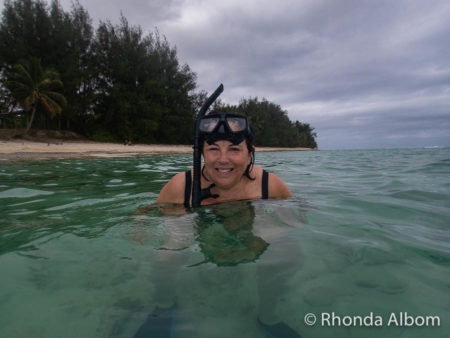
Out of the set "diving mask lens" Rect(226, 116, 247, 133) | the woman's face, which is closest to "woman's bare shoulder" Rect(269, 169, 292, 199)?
the woman's face

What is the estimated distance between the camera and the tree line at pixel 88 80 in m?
24.4

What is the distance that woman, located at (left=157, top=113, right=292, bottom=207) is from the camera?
2961mm

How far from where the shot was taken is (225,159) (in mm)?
2908

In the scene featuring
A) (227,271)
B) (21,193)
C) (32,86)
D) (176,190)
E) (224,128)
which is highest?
→ (32,86)

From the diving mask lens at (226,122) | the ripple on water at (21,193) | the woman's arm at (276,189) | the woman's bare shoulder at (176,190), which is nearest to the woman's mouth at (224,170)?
the diving mask lens at (226,122)

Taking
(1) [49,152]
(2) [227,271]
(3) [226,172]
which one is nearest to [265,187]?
(3) [226,172]

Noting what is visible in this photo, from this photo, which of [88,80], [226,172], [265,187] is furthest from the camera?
[88,80]

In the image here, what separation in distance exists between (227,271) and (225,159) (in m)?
1.42

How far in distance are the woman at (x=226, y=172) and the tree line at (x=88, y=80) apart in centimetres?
2533

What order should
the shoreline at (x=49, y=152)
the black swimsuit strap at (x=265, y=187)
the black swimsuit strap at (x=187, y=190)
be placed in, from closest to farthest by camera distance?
1. the black swimsuit strap at (x=187, y=190)
2. the black swimsuit strap at (x=265, y=187)
3. the shoreline at (x=49, y=152)

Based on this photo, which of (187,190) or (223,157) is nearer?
(223,157)

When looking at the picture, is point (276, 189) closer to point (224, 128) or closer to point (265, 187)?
point (265, 187)

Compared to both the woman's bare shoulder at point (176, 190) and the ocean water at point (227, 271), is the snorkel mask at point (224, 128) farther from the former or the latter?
the ocean water at point (227, 271)

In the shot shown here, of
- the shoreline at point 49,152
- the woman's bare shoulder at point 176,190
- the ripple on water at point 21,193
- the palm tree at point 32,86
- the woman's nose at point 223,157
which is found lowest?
the ripple on water at point 21,193
